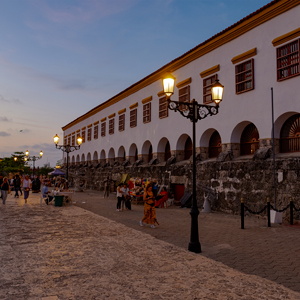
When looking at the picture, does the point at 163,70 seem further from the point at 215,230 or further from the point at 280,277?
the point at 280,277

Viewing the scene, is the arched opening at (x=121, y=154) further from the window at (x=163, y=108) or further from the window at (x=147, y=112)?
the window at (x=163, y=108)

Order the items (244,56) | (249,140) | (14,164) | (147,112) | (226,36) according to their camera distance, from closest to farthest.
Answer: (244,56)
(249,140)
(226,36)
(147,112)
(14,164)

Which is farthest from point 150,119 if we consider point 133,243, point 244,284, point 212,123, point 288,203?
point 244,284

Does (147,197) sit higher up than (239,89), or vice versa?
(239,89)

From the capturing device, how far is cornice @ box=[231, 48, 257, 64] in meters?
13.4

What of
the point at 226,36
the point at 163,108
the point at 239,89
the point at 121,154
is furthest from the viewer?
the point at 121,154

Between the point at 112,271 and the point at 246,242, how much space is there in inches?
160

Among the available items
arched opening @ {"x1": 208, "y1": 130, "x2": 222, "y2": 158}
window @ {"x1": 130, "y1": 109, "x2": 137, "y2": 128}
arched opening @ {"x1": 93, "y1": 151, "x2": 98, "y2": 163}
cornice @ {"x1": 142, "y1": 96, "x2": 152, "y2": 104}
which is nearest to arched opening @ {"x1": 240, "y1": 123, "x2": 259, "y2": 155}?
arched opening @ {"x1": 208, "y1": 130, "x2": 222, "y2": 158}

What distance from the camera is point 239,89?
14266mm

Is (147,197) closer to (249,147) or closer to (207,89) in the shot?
(249,147)

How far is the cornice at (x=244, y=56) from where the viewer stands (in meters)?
13.4

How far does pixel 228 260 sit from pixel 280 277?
1.26m

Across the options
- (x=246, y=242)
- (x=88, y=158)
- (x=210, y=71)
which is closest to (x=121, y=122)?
(x=88, y=158)

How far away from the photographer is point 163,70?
19891mm
